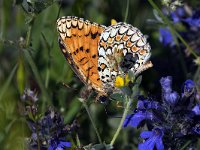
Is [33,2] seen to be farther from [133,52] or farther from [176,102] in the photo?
[176,102]

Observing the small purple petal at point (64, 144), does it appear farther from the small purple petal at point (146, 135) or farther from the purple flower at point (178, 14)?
the purple flower at point (178, 14)

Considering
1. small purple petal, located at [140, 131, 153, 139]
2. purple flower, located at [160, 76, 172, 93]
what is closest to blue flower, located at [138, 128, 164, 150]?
small purple petal, located at [140, 131, 153, 139]

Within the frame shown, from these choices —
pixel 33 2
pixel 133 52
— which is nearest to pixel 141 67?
pixel 133 52

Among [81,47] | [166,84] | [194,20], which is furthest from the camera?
[194,20]

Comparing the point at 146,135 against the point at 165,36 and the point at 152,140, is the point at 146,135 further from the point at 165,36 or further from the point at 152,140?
the point at 165,36

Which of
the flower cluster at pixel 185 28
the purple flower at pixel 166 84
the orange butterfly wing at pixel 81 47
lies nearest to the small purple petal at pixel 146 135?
the purple flower at pixel 166 84

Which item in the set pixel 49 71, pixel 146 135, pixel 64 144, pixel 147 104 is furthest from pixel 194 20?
pixel 64 144

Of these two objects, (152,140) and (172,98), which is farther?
(172,98)

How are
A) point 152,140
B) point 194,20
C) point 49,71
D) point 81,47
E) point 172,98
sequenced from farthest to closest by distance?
point 194,20
point 49,71
point 81,47
point 172,98
point 152,140
